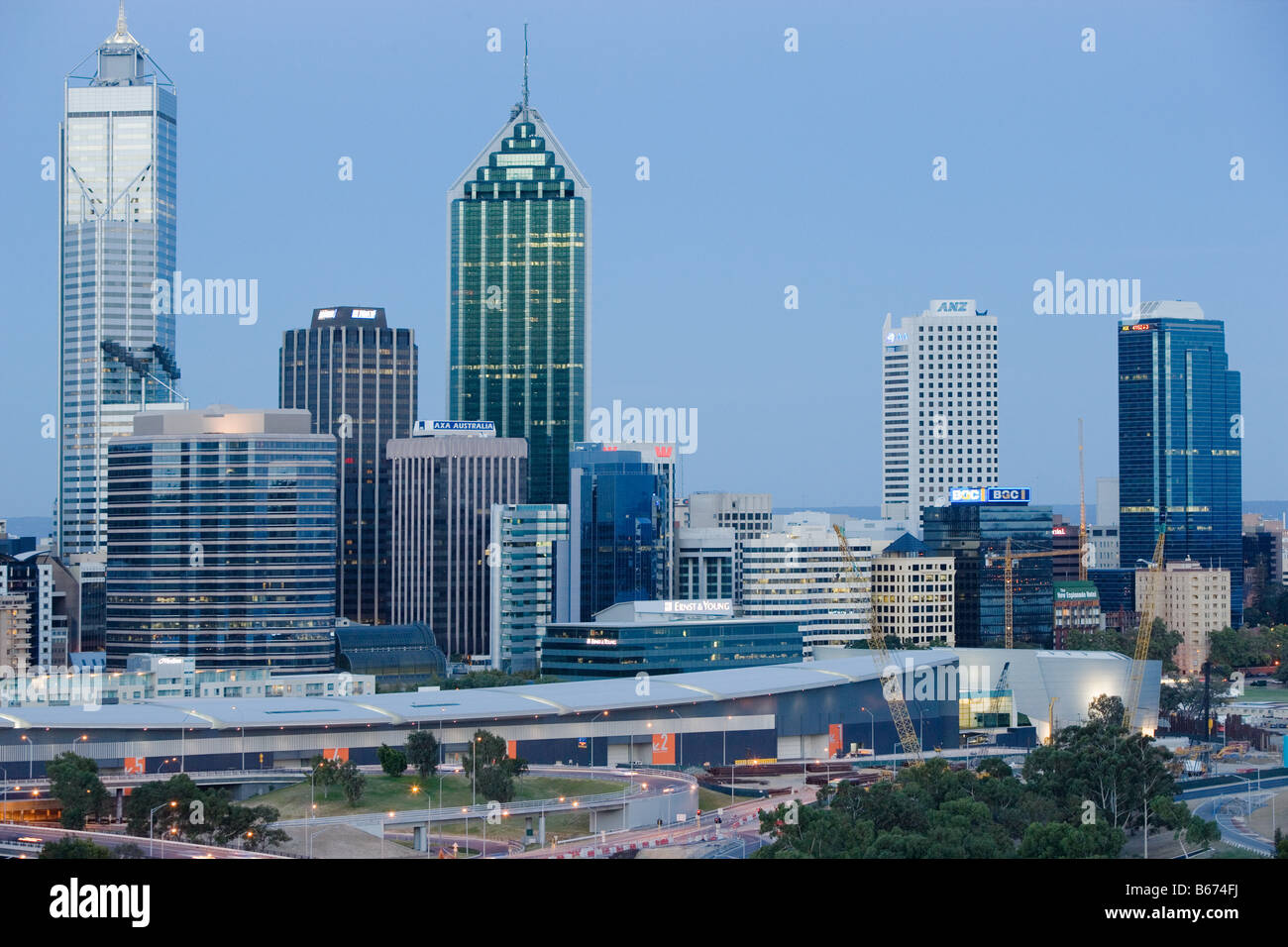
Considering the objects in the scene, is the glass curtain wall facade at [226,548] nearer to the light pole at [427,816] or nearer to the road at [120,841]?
the light pole at [427,816]

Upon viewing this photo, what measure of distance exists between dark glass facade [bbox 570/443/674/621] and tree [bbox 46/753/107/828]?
196 ft

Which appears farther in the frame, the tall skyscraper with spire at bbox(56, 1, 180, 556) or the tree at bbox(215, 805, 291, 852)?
the tall skyscraper with spire at bbox(56, 1, 180, 556)

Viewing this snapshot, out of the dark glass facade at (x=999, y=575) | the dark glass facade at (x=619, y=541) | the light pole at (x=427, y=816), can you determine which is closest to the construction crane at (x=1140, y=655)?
the dark glass facade at (x=999, y=575)

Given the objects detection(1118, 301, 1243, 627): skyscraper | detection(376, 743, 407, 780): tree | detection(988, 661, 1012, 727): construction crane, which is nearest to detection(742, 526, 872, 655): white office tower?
detection(988, 661, 1012, 727): construction crane

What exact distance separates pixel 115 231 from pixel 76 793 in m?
108

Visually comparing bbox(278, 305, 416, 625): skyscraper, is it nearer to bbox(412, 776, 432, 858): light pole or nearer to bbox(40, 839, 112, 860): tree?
bbox(412, 776, 432, 858): light pole

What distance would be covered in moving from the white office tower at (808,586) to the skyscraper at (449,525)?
70.7 ft

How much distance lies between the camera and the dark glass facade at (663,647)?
228 ft

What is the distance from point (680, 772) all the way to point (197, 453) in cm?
3867

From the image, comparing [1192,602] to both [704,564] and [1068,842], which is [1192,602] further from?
[1068,842]

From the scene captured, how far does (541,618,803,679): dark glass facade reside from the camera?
69.4 meters

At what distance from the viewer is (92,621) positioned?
318ft

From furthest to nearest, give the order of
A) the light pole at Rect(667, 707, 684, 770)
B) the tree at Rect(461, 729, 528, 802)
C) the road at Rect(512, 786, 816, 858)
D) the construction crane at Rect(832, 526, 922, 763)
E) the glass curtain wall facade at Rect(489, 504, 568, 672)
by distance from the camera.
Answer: the glass curtain wall facade at Rect(489, 504, 568, 672) → the construction crane at Rect(832, 526, 922, 763) → the light pole at Rect(667, 707, 684, 770) → the tree at Rect(461, 729, 528, 802) → the road at Rect(512, 786, 816, 858)
